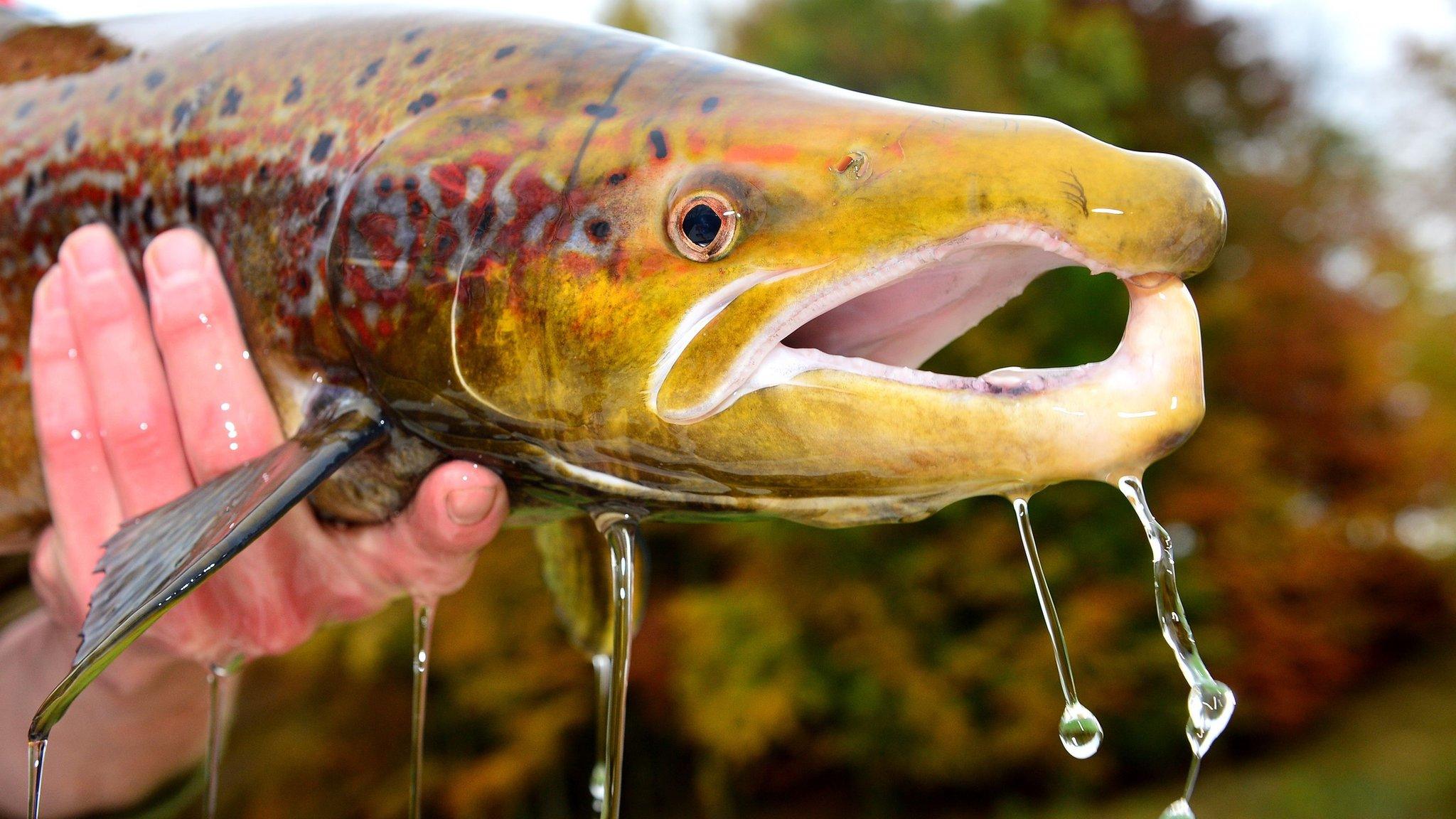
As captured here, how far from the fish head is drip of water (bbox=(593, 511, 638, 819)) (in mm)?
125

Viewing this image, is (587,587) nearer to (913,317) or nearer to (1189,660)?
(913,317)

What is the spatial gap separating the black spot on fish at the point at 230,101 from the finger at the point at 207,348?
0.24m

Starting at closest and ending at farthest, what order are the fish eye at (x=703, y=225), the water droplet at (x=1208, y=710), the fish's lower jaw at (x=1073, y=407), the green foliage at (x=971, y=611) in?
the fish's lower jaw at (x=1073, y=407), the fish eye at (x=703, y=225), the water droplet at (x=1208, y=710), the green foliage at (x=971, y=611)

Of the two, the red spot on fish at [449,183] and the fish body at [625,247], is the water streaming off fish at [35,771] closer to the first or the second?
the fish body at [625,247]

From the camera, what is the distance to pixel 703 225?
1471 millimetres

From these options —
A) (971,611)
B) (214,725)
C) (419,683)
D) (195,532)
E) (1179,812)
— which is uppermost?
(195,532)

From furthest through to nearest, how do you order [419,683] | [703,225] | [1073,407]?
[419,683], [703,225], [1073,407]

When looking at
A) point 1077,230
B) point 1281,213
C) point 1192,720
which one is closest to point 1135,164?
point 1077,230

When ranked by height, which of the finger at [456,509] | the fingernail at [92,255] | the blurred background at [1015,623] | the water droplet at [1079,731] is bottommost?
the blurred background at [1015,623]

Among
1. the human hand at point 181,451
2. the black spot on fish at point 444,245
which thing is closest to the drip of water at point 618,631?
the human hand at point 181,451

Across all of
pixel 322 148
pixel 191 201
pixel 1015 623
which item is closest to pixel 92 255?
pixel 191 201

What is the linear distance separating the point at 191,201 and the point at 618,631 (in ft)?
3.74

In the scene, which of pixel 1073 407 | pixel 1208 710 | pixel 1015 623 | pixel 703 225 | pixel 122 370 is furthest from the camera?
pixel 1015 623

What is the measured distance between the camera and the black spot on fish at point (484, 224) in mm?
1620
